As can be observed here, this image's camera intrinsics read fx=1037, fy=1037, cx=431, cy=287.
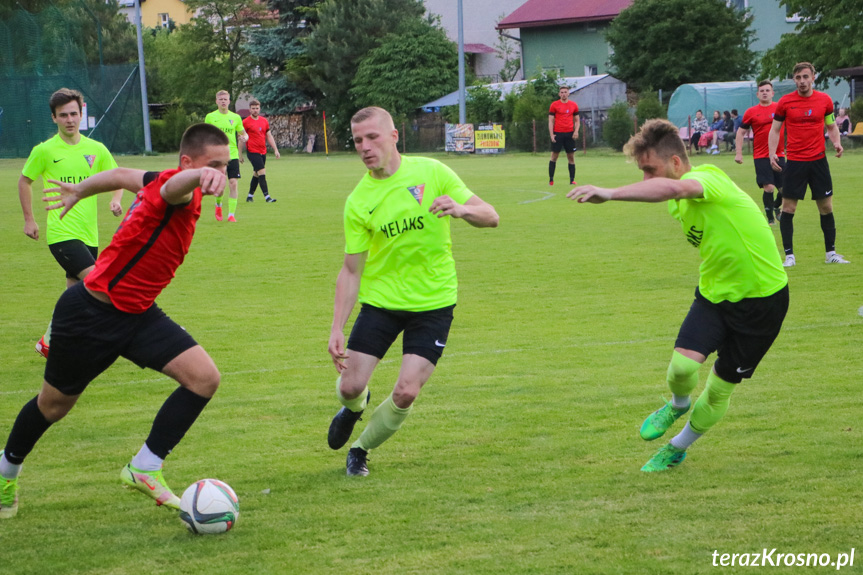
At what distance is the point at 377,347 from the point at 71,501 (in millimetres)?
1718

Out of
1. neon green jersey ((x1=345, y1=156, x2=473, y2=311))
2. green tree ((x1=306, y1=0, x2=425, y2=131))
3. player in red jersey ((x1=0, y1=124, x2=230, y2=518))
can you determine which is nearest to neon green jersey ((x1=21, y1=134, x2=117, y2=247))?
player in red jersey ((x1=0, y1=124, x2=230, y2=518))

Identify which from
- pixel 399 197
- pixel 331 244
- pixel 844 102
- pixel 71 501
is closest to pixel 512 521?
pixel 399 197

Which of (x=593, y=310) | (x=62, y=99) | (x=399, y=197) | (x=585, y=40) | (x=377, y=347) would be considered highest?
(x=585, y=40)

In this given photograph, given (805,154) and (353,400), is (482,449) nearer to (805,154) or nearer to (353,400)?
(353,400)

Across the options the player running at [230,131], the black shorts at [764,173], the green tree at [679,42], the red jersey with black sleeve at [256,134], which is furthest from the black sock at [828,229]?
the green tree at [679,42]

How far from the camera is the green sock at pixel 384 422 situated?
5453 millimetres

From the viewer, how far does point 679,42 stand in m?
51.7

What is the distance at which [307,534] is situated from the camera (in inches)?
183

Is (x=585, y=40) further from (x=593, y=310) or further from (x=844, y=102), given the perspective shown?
(x=593, y=310)

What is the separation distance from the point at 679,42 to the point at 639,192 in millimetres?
49954

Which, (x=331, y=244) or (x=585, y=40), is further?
(x=585, y=40)

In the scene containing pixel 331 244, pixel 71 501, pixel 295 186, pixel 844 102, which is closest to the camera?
pixel 71 501

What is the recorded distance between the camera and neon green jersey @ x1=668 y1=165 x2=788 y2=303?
523 cm

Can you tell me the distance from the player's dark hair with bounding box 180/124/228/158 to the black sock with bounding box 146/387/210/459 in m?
1.12
